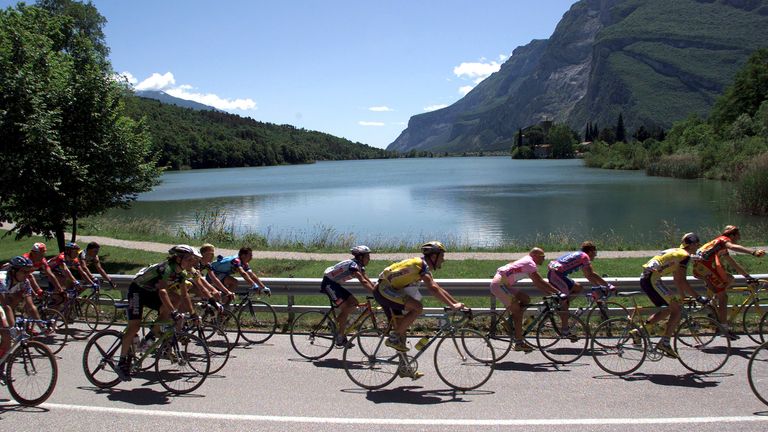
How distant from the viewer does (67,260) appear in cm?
1070

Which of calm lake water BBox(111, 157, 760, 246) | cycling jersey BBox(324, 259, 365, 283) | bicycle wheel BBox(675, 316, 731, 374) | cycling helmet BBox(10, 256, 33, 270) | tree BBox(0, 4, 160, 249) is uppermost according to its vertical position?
tree BBox(0, 4, 160, 249)

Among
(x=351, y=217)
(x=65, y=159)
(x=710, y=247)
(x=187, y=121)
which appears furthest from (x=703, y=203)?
(x=187, y=121)

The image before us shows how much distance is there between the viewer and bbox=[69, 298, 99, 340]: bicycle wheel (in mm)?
10453

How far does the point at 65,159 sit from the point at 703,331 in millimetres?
16423

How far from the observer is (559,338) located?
866cm

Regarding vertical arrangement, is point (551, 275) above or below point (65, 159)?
below

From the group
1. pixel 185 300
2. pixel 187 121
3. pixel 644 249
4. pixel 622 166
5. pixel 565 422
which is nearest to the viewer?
pixel 565 422

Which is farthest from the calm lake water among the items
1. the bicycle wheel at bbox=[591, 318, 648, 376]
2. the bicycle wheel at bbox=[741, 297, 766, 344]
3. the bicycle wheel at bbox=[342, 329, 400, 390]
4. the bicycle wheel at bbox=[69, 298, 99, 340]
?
the bicycle wheel at bbox=[342, 329, 400, 390]

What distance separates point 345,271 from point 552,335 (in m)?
3.21

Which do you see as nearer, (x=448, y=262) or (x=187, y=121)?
(x=448, y=262)

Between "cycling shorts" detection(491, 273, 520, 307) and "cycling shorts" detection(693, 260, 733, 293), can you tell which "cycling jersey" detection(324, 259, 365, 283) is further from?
"cycling shorts" detection(693, 260, 733, 293)

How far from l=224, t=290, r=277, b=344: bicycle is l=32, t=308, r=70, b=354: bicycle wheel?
260 centimetres

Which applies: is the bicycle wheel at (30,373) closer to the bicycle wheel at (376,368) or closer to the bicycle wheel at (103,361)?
the bicycle wheel at (103,361)

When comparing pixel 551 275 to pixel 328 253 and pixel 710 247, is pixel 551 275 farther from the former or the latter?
pixel 328 253
